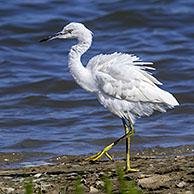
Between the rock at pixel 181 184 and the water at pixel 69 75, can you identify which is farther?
the water at pixel 69 75

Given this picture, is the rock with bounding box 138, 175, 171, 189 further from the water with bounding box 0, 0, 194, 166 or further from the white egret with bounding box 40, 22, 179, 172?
the water with bounding box 0, 0, 194, 166

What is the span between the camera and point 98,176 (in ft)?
28.6

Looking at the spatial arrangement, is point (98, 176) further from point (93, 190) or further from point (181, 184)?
point (181, 184)

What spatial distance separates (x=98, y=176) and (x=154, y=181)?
751mm

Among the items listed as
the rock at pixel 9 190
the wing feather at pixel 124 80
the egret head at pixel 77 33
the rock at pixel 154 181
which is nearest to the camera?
the rock at pixel 154 181

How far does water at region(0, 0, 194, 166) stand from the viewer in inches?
494

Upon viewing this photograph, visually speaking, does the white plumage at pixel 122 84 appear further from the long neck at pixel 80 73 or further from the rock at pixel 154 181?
the rock at pixel 154 181

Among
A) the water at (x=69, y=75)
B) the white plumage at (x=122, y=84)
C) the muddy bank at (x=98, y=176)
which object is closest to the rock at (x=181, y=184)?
the muddy bank at (x=98, y=176)

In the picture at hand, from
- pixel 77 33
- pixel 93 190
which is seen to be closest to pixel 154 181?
pixel 93 190

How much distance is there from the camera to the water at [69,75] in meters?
12.5

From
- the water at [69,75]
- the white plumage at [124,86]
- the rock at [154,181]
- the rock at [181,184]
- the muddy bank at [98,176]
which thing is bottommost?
the water at [69,75]

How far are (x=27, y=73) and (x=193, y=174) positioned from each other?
8.97 meters

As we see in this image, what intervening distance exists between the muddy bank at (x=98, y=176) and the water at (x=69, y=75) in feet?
6.21

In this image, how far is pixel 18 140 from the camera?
40.7 feet
